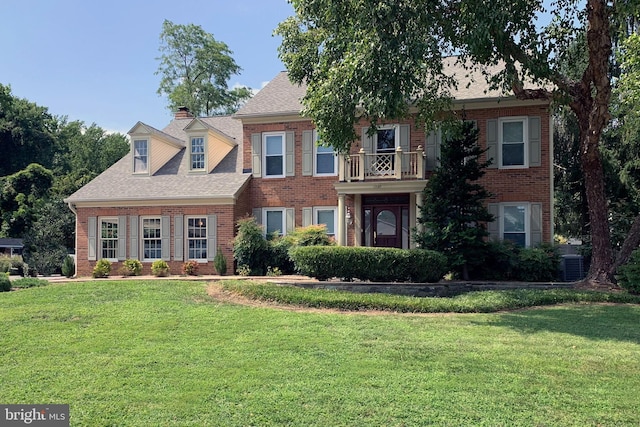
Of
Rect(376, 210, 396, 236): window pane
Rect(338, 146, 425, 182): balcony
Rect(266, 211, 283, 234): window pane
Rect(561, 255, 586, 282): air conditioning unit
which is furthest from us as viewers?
Rect(266, 211, 283, 234): window pane

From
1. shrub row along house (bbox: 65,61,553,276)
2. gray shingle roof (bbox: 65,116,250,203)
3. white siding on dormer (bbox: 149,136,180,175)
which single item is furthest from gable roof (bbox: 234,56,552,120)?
white siding on dormer (bbox: 149,136,180,175)

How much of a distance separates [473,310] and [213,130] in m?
13.8

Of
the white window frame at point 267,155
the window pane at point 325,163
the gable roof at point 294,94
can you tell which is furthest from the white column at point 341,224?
the gable roof at point 294,94

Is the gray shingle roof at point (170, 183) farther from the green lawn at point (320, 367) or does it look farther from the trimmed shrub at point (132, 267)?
the green lawn at point (320, 367)

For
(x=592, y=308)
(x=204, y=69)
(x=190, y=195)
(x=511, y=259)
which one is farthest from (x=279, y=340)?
(x=204, y=69)

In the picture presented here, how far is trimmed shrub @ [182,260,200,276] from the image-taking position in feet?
60.1

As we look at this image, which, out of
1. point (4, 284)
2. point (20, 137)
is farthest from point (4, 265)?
point (20, 137)

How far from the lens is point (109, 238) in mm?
19734

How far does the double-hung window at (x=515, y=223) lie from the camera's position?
54.5ft

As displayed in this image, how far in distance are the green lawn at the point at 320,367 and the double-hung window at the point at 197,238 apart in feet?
Result: 30.4

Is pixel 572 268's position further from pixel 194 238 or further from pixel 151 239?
pixel 151 239

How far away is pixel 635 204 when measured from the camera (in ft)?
61.1

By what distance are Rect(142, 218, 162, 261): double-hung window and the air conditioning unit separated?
47.7 feet

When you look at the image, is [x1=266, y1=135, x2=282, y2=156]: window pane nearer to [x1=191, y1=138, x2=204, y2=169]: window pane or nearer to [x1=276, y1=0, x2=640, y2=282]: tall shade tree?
[x1=191, y1=138, x2=204, y2=169]: window pane
